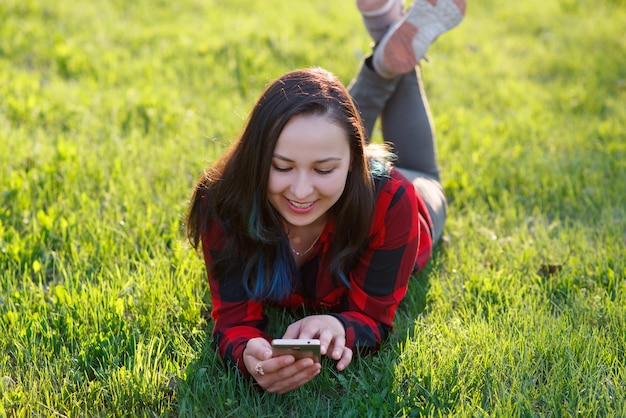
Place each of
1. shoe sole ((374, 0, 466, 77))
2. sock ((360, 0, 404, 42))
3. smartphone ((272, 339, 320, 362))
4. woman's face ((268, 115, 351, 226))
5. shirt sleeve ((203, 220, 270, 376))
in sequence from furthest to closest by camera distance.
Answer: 1. sock ((360, 0, 404, 42))
2. shoe sole ((374, 0, 466, 77))
3. shirt sleeve ((203, 220, 270, 376))
4. woman's face ((268, 115, 351, 226))
5. smartphone ((272, 339, 320, 362))

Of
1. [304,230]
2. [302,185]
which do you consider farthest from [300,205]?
[304,230]

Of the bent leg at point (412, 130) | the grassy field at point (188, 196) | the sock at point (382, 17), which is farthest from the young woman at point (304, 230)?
the sock at point (382, 17)

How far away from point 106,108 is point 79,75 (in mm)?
675

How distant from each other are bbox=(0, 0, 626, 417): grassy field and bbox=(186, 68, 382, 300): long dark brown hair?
0.35m

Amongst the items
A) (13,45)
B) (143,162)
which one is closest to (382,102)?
(143,162)

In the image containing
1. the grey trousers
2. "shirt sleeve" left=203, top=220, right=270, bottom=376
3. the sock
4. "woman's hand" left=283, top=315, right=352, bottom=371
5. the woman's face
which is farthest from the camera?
the grey trousers

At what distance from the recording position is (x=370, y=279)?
106 inches

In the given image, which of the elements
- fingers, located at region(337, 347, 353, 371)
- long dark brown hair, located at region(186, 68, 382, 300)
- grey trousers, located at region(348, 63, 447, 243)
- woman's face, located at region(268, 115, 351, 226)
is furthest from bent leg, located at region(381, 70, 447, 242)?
fingers, located at region(337, 347, 353, 371)

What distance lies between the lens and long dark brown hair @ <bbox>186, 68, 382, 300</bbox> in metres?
2.36

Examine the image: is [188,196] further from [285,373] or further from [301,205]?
[285,373]

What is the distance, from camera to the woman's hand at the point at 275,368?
2244 millimetres

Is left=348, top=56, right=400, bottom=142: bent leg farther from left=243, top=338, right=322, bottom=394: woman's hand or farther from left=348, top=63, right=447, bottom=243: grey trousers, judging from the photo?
left=243, top=338, right=322, bottom=394: woman's hand

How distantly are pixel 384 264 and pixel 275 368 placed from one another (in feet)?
2.08

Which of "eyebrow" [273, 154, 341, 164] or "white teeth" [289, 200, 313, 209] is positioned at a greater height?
"eyebrow" [273, 154, 341, 164]
